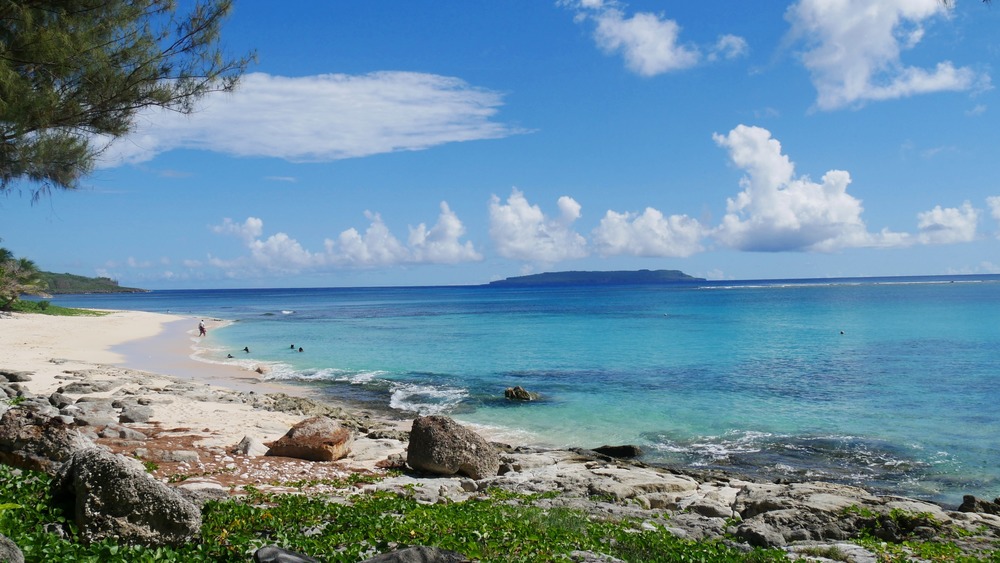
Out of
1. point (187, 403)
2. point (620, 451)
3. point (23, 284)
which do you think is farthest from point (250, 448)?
point (23, 284)

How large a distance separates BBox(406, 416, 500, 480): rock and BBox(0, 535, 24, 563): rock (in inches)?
343

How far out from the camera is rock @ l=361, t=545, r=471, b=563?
6.38 m

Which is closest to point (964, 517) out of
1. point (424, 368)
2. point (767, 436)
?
point (767, 436)

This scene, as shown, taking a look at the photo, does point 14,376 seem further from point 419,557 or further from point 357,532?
point 419,557

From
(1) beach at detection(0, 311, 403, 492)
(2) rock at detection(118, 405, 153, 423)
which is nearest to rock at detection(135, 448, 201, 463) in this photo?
(1) beach at detection(0, 311, 403, 492)

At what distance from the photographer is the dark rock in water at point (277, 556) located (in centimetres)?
660

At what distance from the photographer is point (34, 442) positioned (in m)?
8.84

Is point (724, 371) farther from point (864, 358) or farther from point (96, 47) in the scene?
point (96, 47)

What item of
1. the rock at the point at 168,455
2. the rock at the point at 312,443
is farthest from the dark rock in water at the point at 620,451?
the rock at the point at 168,455

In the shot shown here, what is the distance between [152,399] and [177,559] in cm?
1560

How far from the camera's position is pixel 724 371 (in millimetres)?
33750

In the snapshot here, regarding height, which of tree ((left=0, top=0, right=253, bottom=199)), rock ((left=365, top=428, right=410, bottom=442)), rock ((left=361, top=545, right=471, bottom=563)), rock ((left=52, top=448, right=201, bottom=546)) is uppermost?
tree ((left=0, top=0, right=253, bottom=199))

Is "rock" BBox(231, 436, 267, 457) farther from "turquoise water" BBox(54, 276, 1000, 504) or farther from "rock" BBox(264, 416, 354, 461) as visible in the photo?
"turquoise water" BBox(54, 276, 1000, 504)

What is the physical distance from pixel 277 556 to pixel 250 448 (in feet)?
26.8
